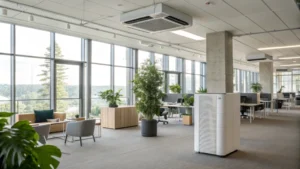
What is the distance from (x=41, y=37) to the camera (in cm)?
892

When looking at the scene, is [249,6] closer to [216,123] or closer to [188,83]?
[216,123]

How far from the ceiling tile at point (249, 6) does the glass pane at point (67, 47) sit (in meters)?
6.30

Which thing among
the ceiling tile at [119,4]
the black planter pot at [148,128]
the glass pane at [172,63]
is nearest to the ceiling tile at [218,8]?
the ceiling tile at [119,4]

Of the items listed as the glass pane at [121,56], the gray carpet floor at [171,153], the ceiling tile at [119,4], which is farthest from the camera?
the glass pane at [121,56]

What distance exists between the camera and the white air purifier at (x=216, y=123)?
5.36 meters

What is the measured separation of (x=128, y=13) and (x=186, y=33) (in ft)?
10.8

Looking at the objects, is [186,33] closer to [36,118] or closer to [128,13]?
[128,13]

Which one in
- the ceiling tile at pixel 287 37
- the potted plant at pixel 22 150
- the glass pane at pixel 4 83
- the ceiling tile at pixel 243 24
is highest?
the ceiling tile at pixel 287 37

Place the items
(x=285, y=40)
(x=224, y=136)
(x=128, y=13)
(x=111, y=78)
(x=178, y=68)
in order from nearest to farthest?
(x=224, y=136)
(x=128, y=13)
(x=285, y=40)
(x=111, y=78)
(x=178, y=68)

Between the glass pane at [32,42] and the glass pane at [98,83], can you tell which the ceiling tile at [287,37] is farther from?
the glass pane at [32,42]

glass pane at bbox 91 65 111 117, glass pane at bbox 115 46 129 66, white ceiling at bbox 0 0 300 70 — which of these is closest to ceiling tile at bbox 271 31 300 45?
white ceiling at bbox 0 0 300 70

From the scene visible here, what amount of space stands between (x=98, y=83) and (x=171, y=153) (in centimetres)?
613

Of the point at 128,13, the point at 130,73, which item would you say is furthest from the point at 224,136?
the point at 130,73

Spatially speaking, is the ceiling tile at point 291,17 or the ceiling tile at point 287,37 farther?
the ceiling tile at point 287,37
